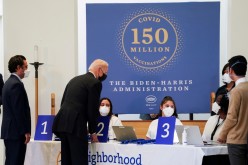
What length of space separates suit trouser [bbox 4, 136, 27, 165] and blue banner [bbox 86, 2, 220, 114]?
1.76 metres

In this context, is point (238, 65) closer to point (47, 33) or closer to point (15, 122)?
point (15, 122)

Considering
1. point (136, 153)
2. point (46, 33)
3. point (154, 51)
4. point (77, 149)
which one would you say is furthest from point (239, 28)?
point (77, 149)

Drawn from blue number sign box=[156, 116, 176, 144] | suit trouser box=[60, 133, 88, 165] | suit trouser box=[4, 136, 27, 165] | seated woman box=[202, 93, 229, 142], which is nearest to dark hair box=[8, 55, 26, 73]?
suit trouser box=[4, 136, 27, 165]

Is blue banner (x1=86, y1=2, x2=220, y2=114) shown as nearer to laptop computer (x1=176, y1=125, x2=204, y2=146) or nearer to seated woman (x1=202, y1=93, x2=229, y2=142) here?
seated woman (x1=202, y1=93, x2=229, y2=142)

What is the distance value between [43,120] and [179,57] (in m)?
2.20

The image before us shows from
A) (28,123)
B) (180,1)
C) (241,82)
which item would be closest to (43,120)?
(28,123)

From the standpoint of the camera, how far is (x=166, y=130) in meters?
4.25

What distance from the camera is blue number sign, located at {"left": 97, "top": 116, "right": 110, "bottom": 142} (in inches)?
179

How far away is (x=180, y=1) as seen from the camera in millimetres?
6320

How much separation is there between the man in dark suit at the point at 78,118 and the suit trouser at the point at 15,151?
0.55 meters

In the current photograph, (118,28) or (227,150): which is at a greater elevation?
(118,28)

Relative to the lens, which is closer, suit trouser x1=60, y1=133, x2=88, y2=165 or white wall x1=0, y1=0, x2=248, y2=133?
suit trouser x1=60, y1=133, x2=88, y2=165

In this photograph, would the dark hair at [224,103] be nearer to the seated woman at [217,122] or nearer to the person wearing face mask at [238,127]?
the seated woman at [217,122]

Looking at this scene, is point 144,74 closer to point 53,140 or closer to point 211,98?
point 211,98
